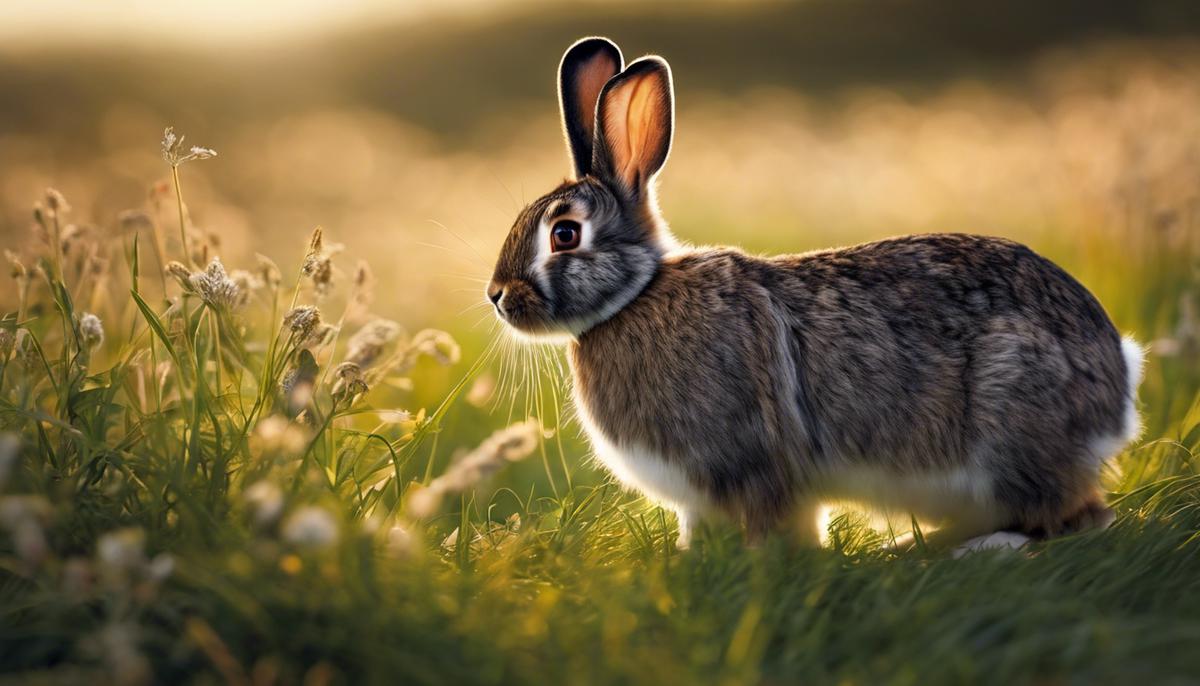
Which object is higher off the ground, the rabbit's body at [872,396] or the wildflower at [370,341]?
the wildflower at [370,341]

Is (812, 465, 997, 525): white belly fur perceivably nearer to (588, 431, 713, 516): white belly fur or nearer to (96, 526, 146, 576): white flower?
(588, 431, 713, 516): white belly fur

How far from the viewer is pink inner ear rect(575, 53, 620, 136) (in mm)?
4656

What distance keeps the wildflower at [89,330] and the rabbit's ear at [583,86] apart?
203cm

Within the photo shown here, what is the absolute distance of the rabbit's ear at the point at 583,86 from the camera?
4625mm

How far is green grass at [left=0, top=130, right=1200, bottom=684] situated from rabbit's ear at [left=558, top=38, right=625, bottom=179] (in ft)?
3.56

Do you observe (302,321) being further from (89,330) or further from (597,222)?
(597,222)

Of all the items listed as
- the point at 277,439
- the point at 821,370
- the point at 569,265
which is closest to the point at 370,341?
the point at 569,265

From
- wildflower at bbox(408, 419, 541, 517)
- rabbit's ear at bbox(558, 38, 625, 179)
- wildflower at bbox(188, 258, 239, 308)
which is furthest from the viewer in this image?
rabbit's ear at bbox(558, 38, 625, 179)

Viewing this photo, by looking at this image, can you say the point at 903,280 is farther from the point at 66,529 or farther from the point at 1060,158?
the point at 1060,158

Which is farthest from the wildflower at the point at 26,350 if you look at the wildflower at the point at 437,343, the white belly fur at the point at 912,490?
the white belly fur at the point at 912,490

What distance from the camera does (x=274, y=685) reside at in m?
2.64

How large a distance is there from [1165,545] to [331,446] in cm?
290

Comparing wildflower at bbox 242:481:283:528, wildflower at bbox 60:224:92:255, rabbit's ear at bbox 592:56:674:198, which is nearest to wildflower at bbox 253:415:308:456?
wildflower at bbox 242:481:283:528

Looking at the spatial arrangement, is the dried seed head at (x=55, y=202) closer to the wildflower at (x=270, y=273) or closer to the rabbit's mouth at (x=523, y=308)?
the wildflower at (x=270, y=273)
